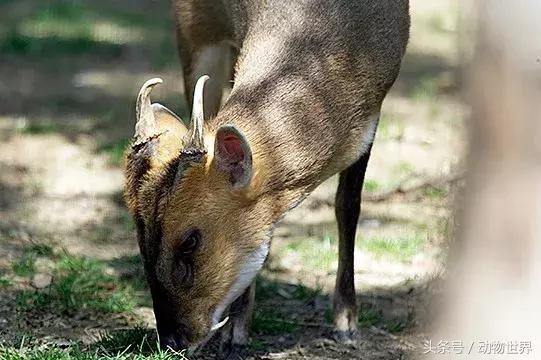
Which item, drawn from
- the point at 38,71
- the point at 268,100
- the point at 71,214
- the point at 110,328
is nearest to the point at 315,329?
the point at 110,328

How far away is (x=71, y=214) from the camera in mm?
7293

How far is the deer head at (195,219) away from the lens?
15.0 ft

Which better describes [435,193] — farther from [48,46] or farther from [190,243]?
[48,46]

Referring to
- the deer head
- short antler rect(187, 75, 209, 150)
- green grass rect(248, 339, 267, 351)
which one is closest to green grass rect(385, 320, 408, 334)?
green grass rect(248, 339, 267, 351)

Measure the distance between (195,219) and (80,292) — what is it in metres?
1.66

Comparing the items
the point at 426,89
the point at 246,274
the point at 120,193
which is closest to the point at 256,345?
the point at 246,274

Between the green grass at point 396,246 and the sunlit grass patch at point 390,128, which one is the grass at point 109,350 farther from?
the sunlit grass patch at point 390,128

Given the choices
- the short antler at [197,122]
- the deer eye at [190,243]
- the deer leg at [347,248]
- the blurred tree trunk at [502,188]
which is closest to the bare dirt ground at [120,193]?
the deer leg at [347,248]

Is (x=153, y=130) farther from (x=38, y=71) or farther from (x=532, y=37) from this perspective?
(x=38, y=71)

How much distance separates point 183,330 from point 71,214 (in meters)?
2.73

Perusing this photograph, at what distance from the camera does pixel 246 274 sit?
4754 millimetres

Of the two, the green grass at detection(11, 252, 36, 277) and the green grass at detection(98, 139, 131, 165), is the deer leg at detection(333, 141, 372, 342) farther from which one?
the green grass at detection(98, 139, 131, 165)

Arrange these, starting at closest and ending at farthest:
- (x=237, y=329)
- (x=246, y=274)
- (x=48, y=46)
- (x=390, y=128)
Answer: (x=246, y=274)
(x=237, y=329)
(x=390, y=128)
(x=48, y=46)

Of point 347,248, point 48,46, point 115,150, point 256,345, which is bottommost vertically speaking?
point 256,345
